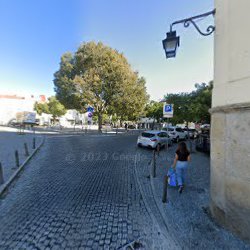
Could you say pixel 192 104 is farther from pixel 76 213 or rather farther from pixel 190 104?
pixel 76 213

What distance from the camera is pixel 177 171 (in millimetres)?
5945

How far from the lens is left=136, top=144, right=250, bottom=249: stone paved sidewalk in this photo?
3.45m

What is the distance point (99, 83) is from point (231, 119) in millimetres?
22134

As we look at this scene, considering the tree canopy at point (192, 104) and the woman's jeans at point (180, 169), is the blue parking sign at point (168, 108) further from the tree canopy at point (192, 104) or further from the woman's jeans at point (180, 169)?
the woman's jeans at point (180, 169)

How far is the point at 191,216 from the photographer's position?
14.2 ft

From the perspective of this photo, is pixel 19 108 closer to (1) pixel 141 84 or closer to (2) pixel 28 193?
(1) pixel 141 84

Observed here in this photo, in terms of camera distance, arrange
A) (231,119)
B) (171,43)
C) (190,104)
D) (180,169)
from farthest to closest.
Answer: (190,104) → (180,169) → (171,43) → (231,119)

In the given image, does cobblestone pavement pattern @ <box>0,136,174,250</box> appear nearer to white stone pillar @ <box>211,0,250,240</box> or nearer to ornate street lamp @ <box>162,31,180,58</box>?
white stone pillar @ <box>211,0,250,240</box>

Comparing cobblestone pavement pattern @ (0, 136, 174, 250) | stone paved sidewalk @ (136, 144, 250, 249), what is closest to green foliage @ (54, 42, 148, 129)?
cobblestone pavement pattern @ (0, 136, 174, 250)

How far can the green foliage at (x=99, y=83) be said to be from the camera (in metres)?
24.3

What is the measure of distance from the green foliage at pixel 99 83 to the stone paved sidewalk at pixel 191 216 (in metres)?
19.1

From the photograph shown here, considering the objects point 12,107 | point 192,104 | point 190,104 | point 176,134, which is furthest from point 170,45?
point 12,107

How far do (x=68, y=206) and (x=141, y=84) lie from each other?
2712 cm

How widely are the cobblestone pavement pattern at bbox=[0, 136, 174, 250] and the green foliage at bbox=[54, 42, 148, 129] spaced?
724 inches
